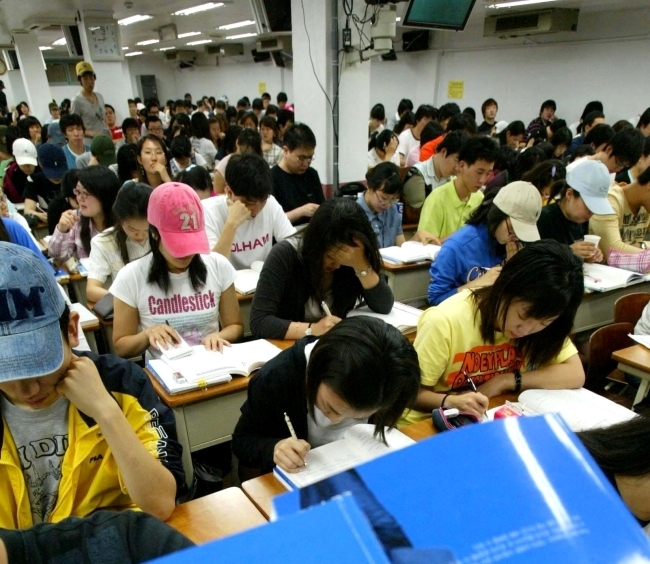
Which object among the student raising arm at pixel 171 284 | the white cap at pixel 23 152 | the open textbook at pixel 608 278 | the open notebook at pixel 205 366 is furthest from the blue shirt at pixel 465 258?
the white cap at pixel 23 152

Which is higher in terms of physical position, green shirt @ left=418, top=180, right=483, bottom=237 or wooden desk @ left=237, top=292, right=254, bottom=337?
green shirt @ left=418, top=180, right=483, bottom=237

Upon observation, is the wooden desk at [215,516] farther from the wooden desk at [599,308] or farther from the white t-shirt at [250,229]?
the wooden desk at [599,308]

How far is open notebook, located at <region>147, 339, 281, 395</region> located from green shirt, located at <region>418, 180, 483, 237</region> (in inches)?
74.7

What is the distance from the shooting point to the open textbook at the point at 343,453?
1.18m

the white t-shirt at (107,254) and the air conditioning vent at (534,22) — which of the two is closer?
the white t-shirt at (107,254)

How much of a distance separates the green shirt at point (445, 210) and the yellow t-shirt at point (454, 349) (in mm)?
1759

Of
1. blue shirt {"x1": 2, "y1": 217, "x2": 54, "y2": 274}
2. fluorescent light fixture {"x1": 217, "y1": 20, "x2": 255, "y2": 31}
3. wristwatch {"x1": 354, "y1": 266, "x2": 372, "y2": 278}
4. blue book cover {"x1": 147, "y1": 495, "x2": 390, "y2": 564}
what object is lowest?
wristwatch {"x1": 354, "y1": 266, "x2": 372, "y2": 278}

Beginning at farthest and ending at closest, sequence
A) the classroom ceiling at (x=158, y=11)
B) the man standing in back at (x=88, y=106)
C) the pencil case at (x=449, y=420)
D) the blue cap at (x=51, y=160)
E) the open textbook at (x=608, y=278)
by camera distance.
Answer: the classroom ceiling at (x=158, y=11), the man standing in back at (x=88, y=106), the blue cap at (x=51, y=160), the open textbook at (x=608, y=278), the pencil case at (x=449, y=420)

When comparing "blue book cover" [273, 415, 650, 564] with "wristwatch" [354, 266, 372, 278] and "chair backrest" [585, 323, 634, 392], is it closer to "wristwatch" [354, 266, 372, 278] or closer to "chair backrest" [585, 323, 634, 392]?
"wristwatch" [354, 266, 372, 278]

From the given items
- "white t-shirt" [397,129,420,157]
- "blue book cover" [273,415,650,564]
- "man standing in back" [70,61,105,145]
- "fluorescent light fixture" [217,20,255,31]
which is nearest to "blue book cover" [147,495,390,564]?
"blue book cover" [273,415,650,564]

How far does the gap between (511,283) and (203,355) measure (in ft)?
3.87

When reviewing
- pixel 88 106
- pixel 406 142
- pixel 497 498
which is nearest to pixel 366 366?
pixel 497 498

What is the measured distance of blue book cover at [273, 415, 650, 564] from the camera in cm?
31

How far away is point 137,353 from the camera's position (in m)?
1.98
